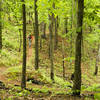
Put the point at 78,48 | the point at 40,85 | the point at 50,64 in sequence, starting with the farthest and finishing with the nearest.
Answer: the point at 50,64 < the point at 40,85 < the point at 78,48

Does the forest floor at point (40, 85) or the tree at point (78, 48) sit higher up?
the tree at point (78, 48)

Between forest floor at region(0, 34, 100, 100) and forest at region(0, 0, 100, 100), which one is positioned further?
forest floor at region(0, 34, 100, 100)

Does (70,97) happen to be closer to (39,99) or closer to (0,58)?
(39,99)

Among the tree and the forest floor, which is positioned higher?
the tree

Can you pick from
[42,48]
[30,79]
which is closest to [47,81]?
[30,79]

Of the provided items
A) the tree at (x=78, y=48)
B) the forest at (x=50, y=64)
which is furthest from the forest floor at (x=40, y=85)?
the tree at (x=78, y=48)

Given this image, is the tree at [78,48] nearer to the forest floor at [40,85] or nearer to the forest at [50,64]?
the forest at [50,64]

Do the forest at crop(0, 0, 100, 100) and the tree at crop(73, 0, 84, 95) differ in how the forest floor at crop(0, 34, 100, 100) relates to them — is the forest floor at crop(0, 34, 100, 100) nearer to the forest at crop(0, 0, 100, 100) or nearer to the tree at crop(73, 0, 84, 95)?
the forest at crop(0, 0, 100, 100)

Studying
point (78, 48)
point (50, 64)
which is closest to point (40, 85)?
point (50, 64)

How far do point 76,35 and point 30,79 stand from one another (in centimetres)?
599

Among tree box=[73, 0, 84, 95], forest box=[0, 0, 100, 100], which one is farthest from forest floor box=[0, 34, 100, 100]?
tree box=[73, 0, 84, 95]

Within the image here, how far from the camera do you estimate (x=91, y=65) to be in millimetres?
21719

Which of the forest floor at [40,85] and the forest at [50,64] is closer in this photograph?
the forest at [50,64]

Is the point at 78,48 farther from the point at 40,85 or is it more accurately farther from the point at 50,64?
the point at 50,64
